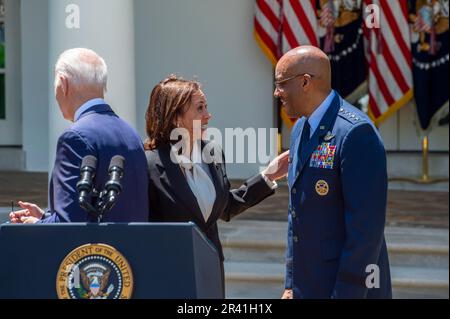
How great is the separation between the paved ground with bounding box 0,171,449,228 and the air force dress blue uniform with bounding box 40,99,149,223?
4579 millimetres

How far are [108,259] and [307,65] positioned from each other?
44.1 inches

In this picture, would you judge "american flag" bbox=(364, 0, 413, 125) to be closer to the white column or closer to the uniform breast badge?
the white column

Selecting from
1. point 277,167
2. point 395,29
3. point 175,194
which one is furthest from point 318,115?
point 395,29

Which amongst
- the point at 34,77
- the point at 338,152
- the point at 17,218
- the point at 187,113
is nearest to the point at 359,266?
the point at 338,152

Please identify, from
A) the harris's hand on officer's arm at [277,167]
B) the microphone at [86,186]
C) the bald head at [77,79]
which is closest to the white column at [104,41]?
the harris's hand on officer's arm at [277,167]

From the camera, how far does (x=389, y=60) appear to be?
9742mm

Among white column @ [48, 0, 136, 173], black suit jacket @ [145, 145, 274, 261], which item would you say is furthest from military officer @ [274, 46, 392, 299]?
white column @ [48, 0, 136, 173]

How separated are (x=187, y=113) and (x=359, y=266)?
87cm

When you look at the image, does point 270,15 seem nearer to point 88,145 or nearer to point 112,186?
point 88,145

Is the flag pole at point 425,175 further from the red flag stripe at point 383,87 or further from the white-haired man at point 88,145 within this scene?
the white-haired man at point 88,145

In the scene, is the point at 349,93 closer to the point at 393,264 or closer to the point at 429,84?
the point at 429,84

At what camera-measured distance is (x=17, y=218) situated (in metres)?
3.08

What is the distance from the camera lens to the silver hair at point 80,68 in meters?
3.07

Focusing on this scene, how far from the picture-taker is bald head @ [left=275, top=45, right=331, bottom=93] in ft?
10.6
